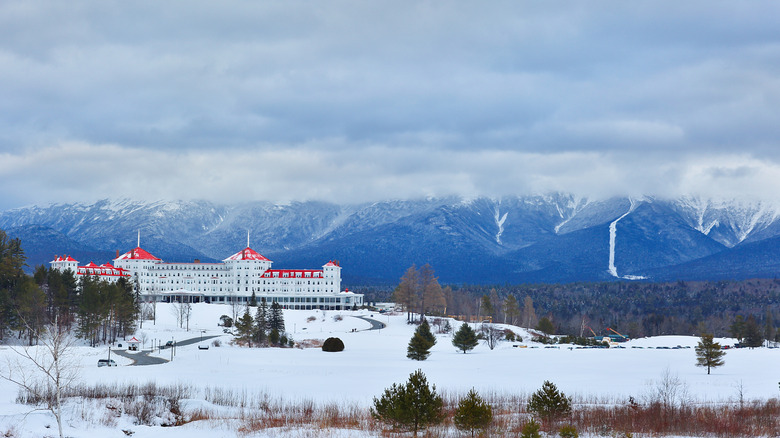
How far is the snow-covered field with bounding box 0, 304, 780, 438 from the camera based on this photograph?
39688mm

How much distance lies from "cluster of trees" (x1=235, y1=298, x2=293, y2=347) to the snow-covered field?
15.8ft

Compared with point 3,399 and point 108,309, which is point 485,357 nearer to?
point 108,309

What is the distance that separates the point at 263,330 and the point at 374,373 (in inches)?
1557

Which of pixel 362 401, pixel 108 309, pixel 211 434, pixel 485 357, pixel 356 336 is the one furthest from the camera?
pixel 356 336

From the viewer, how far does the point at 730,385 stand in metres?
60.8

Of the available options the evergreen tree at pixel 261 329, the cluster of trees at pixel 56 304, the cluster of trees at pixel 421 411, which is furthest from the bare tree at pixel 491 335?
the cluster of trees at pixel 421 411

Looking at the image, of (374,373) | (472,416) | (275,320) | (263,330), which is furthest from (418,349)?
A: (472,416)

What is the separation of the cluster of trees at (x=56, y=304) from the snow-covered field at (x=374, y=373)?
5.11 metres

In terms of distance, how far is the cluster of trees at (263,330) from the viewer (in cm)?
9688

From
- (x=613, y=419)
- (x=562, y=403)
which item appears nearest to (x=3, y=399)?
(x=562, y=403)

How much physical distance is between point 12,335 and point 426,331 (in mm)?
49151

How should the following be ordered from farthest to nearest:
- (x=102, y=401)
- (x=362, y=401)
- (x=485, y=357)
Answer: (x=485, y=357), (x=362, y=401), (x=102, y=401)

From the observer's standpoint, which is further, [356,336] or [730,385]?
[356,336]

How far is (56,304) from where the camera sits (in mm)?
94875
